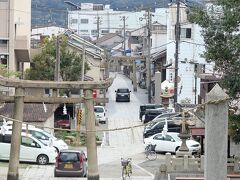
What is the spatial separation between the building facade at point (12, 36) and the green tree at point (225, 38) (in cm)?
2460

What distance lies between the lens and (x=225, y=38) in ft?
69.3

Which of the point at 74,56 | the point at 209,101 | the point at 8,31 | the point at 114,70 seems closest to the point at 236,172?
the point at 209,101

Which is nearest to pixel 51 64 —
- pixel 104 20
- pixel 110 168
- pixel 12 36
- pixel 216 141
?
pixel 12 36

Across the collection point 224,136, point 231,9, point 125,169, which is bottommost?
point 125,169

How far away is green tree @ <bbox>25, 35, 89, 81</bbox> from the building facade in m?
2.77

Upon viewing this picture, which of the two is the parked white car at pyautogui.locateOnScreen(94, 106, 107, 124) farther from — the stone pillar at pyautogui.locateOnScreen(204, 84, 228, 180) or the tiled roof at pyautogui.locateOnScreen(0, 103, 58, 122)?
the stone pillar at pyautogui.locateOnScreen(204, 84, 228, 180)

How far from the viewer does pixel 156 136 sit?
3491cm

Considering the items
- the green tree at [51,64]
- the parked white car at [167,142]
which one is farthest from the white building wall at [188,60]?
the parked white car at [167,142]

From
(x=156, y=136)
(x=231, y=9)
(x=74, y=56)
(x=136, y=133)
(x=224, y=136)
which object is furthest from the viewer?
(x=74, y=56)

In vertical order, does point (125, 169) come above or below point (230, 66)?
below

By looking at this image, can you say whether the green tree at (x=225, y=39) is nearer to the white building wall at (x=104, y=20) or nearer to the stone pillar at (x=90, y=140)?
the stone pillar at (x=90, y=140)

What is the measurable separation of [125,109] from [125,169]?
30.0 meters

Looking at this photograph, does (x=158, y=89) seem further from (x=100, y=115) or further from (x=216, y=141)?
(x=216, y=141)

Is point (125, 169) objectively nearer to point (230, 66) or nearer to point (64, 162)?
point (64, 162)
